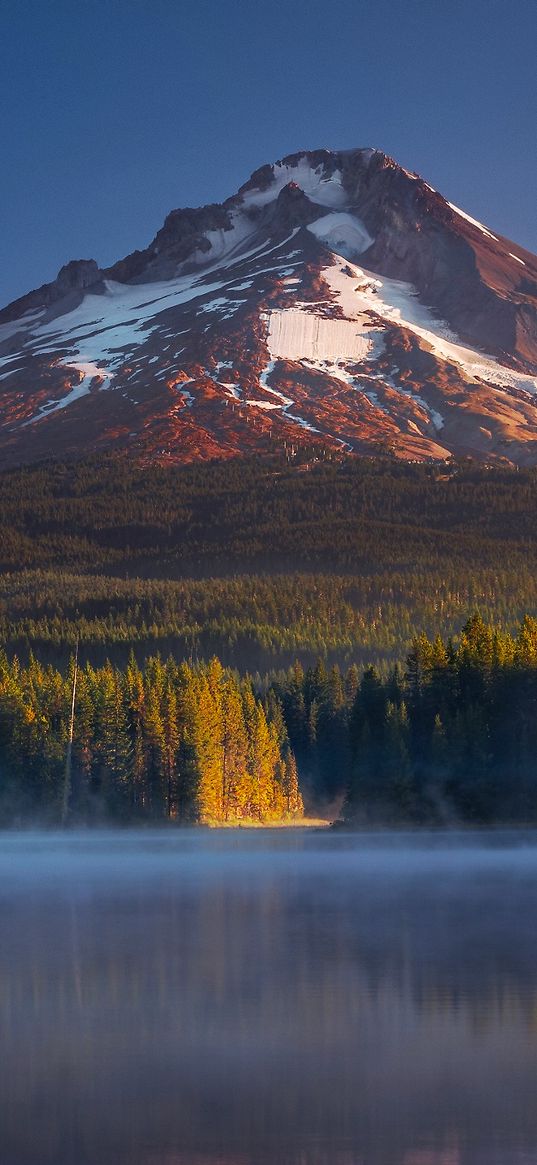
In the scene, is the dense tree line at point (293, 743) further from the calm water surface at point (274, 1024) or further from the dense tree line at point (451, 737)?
the calm water surface at point (274, 1024)

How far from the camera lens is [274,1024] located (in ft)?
114

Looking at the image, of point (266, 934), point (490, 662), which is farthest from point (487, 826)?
point (266, 934)

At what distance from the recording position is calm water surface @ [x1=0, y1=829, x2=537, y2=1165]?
1001 inches

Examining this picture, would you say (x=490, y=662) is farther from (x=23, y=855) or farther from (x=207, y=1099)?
(x=207, y=1099)

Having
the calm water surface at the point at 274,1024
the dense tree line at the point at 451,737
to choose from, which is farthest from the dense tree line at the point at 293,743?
the calm water surface at the point at 274,1024

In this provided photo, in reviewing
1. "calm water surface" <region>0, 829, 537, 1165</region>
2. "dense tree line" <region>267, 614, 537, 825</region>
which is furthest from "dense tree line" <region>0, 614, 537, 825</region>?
"calm water surface" <region>0, 829, 537, 1165</region>

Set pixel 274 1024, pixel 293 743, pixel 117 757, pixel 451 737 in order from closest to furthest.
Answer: pixel 274 1024, pixel 451 737, pixel 117 757, pixel 293 743

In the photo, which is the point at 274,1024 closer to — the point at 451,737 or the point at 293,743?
the point at 451,737

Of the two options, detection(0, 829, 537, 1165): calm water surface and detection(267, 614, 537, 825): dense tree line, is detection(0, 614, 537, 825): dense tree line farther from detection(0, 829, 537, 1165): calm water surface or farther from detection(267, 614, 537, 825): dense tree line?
detection(0, 829, 537, 1165): calm water surface

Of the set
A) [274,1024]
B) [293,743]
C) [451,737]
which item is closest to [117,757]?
[451,737]

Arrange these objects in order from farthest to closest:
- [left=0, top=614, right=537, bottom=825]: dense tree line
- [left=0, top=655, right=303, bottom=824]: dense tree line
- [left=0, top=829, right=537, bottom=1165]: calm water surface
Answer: [left=0, top=655, right=303, bottom=824]: dense tree line, [left=0, top=614, right=537, bottom=825]: dense tree line, [left=0, top=829, right=537, bottom=1165]: calm water surface

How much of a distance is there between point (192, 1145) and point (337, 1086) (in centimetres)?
431

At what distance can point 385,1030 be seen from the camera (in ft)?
110

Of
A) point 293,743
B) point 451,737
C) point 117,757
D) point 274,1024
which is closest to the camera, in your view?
point 274,1024
